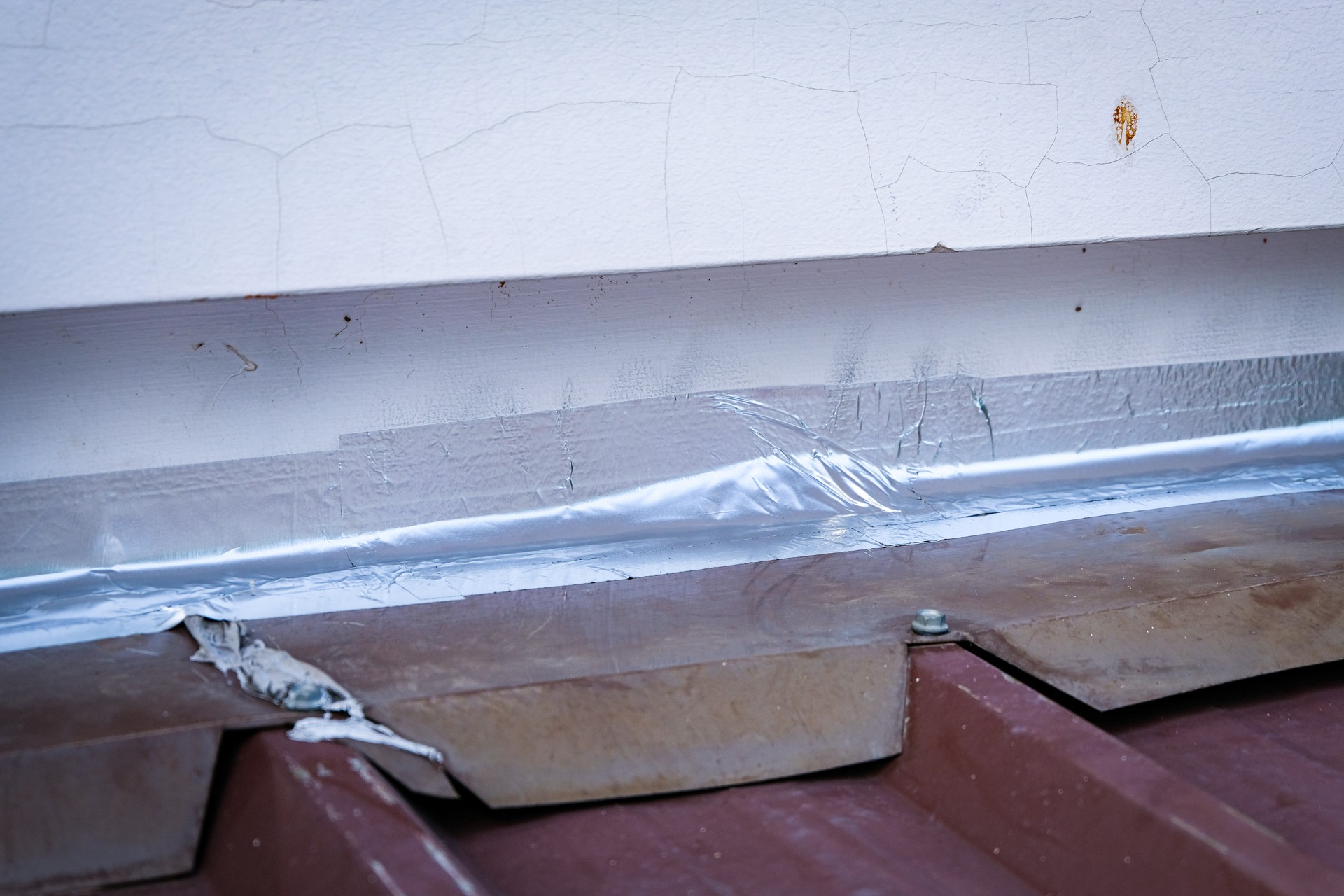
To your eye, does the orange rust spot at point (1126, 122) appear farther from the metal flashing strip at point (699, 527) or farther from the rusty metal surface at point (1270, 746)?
the rusty metal surface at point (1270, 746)

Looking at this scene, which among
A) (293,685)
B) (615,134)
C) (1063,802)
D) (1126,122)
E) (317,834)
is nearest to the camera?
(317,834)

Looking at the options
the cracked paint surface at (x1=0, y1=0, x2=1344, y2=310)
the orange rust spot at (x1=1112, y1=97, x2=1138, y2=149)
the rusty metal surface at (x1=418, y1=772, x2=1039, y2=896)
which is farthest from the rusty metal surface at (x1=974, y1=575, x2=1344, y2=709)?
the orange rust spot at (x1=1112, y1=97, x2=1138, y2=149)

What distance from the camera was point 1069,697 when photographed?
1104 mm

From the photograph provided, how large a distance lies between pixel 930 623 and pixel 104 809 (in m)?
0.82

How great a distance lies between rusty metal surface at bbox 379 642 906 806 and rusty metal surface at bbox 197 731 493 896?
12 centimetres

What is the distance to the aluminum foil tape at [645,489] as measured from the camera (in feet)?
4.61

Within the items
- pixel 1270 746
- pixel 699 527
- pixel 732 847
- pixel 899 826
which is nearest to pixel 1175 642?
pixel 1270 746

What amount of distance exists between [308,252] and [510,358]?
37 cm

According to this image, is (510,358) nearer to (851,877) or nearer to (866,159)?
(866,159)

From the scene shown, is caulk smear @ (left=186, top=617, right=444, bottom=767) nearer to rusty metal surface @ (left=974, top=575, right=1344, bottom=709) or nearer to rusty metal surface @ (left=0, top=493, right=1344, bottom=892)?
rusty metal surface @ (left=0, top=493, right=1344, bottom=892)

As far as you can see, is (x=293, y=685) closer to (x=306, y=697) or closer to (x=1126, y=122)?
(x=306, y=697)

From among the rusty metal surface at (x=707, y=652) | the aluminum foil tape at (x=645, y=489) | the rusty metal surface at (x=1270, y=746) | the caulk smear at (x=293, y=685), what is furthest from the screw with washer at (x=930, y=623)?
the caulk smear at (x=293, y=685)

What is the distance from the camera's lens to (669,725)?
3.33ft

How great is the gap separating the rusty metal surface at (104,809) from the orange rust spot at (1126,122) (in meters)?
1.53
